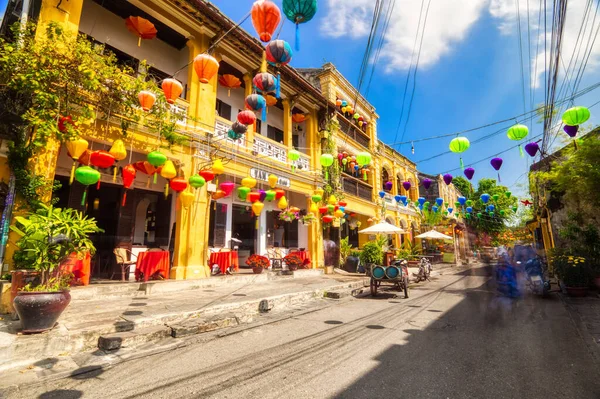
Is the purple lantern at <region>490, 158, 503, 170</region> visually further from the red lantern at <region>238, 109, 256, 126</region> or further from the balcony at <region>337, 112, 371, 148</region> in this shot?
the red lantern at <region>238, 109, 256, 126</region>

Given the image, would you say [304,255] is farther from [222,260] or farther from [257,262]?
[222,260]

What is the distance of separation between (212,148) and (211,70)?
3487 millimetres

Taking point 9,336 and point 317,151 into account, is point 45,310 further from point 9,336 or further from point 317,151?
point 317,151

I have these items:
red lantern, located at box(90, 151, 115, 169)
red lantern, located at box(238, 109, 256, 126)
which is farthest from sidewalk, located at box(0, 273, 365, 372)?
red lantern, located at box(238, 109, 256, 126)

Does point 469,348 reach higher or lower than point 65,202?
lower

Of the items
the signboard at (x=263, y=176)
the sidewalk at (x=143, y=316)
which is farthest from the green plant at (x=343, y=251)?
the sidewalk at (x=143, y=316)

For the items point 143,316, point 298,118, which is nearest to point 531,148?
point 298,118

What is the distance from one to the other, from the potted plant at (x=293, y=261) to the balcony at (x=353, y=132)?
8.22 metres

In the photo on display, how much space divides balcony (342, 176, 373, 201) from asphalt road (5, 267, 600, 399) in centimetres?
1116

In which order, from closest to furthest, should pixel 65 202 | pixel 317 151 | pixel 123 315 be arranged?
1. pixel 123 315
2. pixel 65 202
3. pixel 317 151

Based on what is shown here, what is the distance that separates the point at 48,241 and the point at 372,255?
11.6 m

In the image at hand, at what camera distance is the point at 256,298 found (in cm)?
700

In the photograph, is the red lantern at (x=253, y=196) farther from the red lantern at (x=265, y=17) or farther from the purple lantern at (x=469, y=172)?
the purple lantern at (x=469, y=172)

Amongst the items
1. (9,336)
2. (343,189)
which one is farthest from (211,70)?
(343,189)
